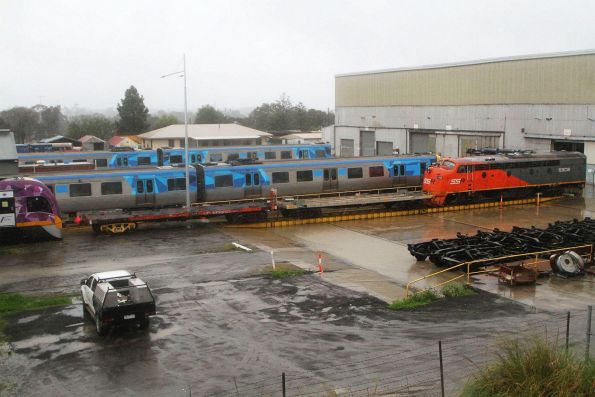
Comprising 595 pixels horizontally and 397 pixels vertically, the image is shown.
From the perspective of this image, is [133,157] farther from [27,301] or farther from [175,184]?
[27,301]

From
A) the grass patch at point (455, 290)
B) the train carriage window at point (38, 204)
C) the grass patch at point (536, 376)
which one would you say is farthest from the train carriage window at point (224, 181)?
the grass patch at point (536, 376)

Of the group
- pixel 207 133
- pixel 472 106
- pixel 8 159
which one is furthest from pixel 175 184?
pixel 207 133

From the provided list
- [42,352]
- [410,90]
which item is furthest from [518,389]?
[410,90]

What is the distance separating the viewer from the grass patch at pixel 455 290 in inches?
749

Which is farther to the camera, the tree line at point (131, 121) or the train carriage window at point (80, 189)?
the tree line at point (131, 121)

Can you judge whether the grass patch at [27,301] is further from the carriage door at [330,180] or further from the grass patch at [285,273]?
the carriage door at [330,180]

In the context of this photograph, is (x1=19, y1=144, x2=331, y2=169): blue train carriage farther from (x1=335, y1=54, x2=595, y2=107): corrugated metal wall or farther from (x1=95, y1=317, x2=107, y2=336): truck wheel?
(x1=95, y1=317, x2=107, y2=336): truck wheel

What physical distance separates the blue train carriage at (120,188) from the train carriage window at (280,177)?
488 cm

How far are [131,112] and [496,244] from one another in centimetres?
8867

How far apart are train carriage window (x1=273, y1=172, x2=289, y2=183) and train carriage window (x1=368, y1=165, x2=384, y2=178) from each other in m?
5.69

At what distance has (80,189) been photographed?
3066cm

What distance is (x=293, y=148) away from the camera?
54.6 meters

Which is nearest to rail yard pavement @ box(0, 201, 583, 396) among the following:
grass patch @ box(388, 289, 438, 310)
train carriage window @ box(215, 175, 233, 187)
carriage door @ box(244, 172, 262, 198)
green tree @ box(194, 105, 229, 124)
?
grass patch @ box(388, 289, 438, 310)

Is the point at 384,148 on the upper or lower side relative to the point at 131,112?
lower
